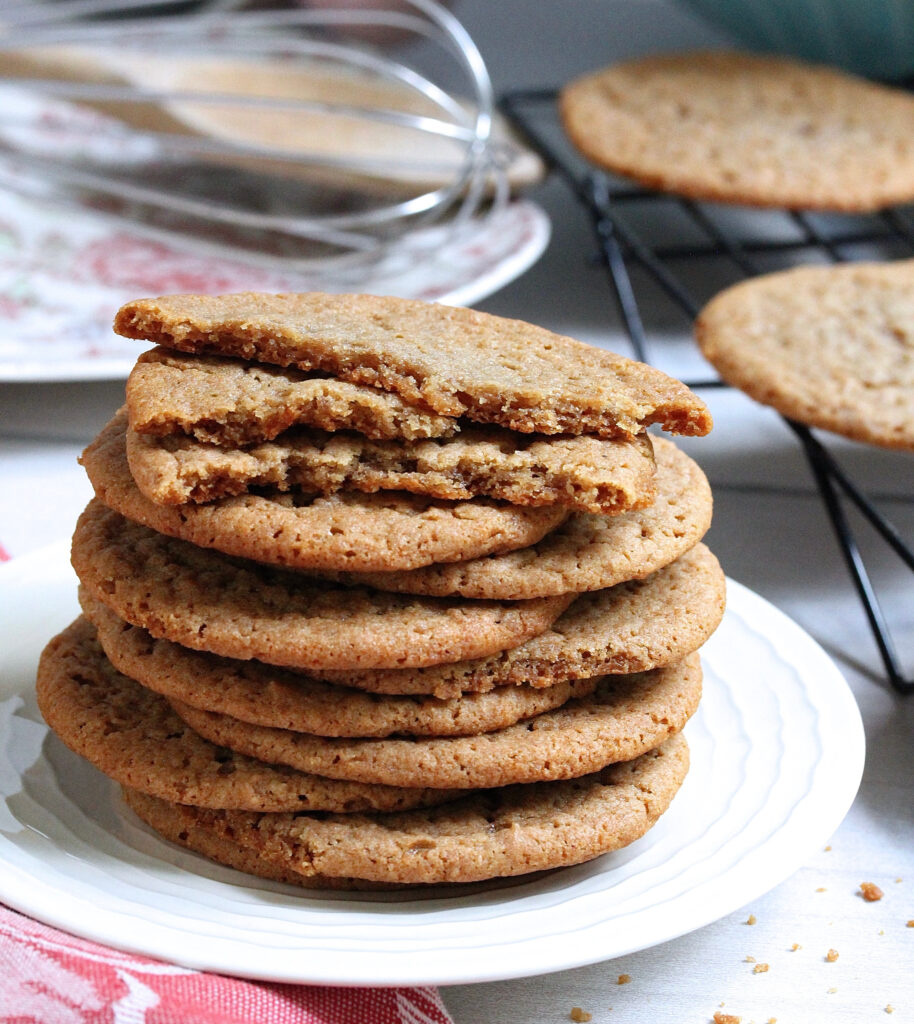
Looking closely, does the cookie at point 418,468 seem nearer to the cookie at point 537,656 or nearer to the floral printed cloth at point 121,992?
the cookie at point 537,656

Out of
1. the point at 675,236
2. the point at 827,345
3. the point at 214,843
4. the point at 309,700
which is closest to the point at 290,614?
the point at 309,700

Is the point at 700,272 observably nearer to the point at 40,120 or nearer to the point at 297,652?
the point at 40,120

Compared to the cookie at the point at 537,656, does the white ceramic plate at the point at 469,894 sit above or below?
below

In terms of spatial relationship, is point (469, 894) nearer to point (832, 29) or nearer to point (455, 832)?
point (455, 832)

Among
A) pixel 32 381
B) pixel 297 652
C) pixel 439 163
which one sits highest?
pixel 297 652

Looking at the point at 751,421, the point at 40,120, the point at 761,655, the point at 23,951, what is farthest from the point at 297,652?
the point at 40,120

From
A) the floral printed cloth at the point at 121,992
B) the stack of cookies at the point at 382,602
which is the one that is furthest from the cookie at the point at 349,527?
the floral printed cloth at the point at 121,992

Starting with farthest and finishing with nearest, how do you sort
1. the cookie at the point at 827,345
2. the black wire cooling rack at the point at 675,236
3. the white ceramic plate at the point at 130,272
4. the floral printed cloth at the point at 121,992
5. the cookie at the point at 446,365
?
the black wire cooling rack at the point at 675,236, the white ceramic plate at the point at 130,272, the cookie at the point at 827,345, the cookie at the point at 446,365, the floral printed cloth at the point at 121,992

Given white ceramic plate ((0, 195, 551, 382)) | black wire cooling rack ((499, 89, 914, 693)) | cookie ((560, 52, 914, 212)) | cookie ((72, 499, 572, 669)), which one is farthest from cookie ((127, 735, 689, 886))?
cookie ((560, 52, 914, 212))
